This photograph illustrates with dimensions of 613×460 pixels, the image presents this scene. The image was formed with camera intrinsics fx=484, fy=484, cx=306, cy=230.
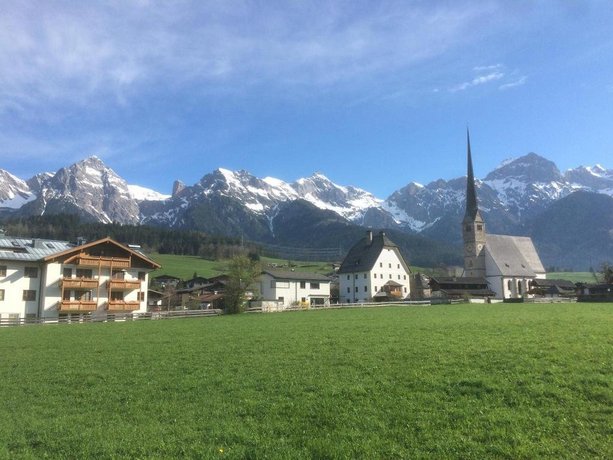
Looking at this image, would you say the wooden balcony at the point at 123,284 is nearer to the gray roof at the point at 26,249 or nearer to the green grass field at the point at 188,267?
the gray roof at the point at 26,249

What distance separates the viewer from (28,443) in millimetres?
11930

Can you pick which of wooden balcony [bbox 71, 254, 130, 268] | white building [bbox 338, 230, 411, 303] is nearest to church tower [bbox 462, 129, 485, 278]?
white building [bbox 338, 230, 411, 303]

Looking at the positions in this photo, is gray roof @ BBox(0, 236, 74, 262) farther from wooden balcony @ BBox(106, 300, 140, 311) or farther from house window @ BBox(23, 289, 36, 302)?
wooden balcony @ BBox(106, 300, 140, 311)

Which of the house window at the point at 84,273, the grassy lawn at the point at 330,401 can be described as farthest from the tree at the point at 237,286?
the grassy lawn at the point at 330,401

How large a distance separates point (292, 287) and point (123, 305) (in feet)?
112

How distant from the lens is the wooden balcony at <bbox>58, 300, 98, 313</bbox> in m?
57.5

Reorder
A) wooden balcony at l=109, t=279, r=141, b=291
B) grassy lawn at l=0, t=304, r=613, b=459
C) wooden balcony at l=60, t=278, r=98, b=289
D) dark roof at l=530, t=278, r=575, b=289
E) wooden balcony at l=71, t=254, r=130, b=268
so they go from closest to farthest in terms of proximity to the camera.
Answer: grassy lawn at l=0, t=304, r=613, b=459 < wooden balcony at l=60, t=278, r=98, b=289 < wooden balcony at l=71, t=254, r=130, b=268 < wooden balcony at l=109, t=279, r=141, b=291 < dark roof at l=530, t=278, r=575, b=289

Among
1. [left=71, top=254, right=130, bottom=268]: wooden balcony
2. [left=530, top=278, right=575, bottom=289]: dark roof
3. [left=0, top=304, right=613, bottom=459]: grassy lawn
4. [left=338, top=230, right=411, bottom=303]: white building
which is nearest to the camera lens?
[left=0, top=304, right=613, bottom=459]: grassy lawn

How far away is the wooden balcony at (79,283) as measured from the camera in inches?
2302

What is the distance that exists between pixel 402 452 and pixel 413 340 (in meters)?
12.2

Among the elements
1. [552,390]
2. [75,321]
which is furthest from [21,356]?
[75,321]

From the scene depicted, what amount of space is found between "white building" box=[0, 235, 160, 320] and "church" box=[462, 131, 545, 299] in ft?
275

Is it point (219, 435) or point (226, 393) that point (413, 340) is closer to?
point (226, 393)

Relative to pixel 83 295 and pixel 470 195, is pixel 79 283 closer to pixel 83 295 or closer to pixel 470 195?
pixel 83 295
